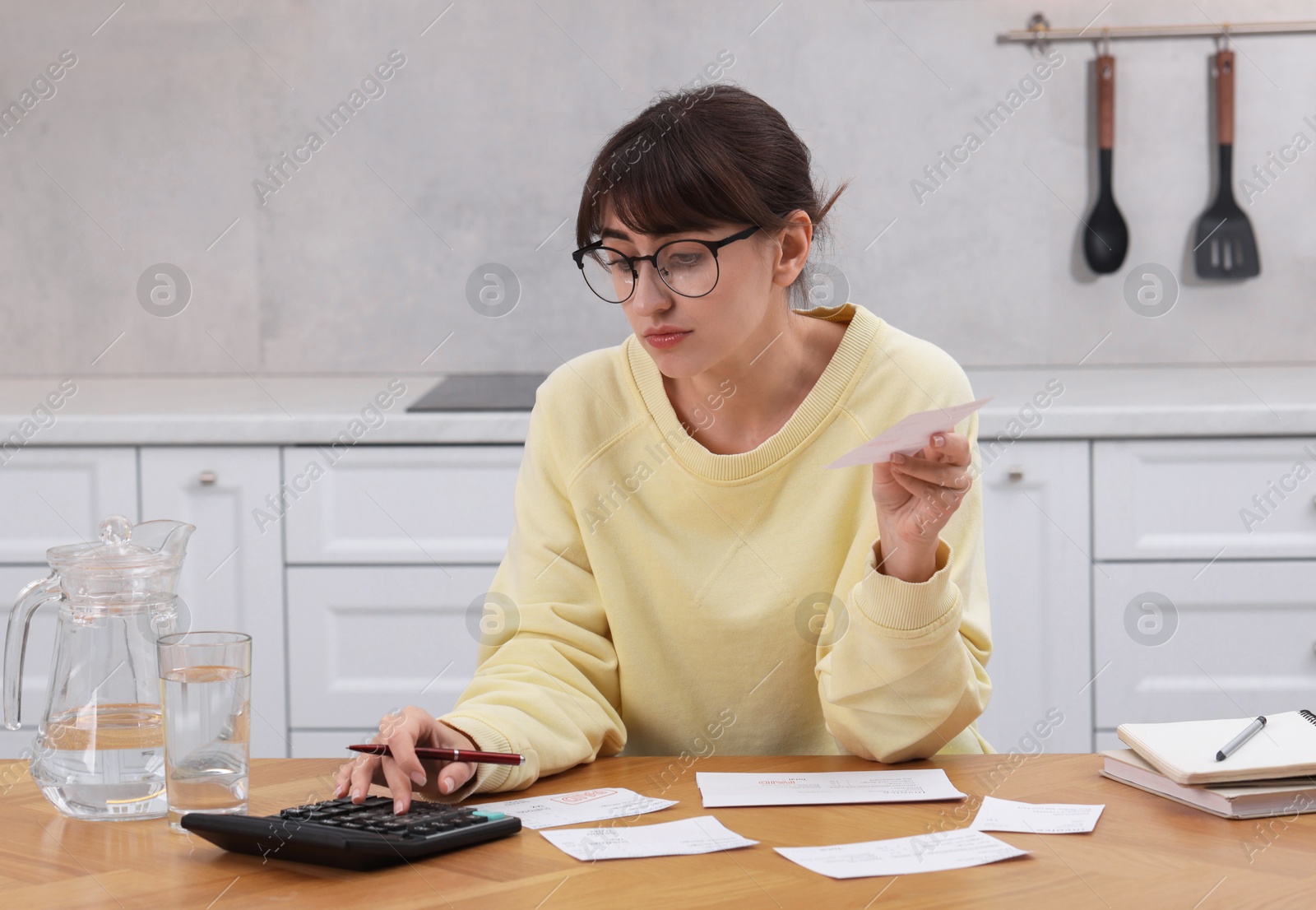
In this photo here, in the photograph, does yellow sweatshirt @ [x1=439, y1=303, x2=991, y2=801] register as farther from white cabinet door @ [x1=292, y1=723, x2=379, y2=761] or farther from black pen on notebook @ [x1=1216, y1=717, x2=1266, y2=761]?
white cabinet door @ [x1=292, y1=723, x2=379, y2=761]

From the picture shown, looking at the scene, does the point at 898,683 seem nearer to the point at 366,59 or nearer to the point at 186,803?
the point at 186,803

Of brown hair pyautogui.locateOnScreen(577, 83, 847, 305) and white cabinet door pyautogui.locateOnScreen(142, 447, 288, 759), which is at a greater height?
brown hair pyautogui.locateOnScreen(577, 83, 847, 305)

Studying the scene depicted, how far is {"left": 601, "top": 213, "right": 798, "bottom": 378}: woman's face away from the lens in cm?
117

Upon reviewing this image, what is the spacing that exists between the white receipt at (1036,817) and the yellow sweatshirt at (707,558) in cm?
27

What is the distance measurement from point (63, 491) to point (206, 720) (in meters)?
1.37

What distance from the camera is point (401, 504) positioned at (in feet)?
6.70

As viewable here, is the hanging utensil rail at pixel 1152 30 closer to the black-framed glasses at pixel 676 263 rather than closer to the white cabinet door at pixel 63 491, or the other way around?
the black-framed glasses at pixel 676 263

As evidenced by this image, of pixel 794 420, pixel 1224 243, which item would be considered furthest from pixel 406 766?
pixel 1224 243

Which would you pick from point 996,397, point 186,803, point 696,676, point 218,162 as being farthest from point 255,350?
point 186,803

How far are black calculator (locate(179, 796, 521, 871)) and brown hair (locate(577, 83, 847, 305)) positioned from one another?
0.56m

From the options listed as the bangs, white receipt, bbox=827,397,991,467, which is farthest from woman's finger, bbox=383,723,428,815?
the bangs

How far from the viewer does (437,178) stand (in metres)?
2.62

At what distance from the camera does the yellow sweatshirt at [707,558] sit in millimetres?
1256

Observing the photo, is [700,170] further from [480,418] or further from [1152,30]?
[1152,30]
